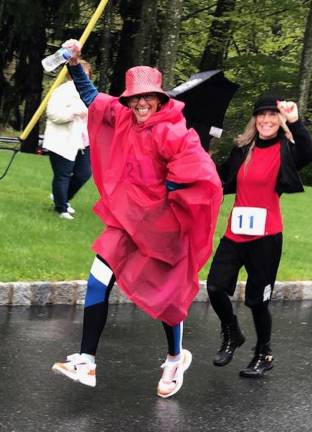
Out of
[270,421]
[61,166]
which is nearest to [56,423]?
[270,421]

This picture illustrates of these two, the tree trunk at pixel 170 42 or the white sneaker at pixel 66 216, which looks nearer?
the white sneaker at pixel 66 216

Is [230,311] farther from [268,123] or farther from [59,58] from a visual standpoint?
[59,58]

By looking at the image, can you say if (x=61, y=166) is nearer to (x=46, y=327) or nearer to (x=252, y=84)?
(x=46, y=327)

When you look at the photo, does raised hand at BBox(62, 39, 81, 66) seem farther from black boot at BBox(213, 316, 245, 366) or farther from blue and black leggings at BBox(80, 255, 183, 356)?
black boot at BBox(213, 316, 245, 366)

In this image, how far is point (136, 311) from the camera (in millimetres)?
6672

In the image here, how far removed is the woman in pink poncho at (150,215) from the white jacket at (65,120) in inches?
183

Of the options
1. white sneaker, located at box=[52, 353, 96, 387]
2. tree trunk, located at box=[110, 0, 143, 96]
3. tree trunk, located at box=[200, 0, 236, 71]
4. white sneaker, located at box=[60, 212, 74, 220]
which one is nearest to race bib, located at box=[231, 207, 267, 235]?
white sneaker, located at box=[52, 353, 96, 387]

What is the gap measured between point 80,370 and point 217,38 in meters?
23.4

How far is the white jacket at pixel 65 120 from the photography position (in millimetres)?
9078

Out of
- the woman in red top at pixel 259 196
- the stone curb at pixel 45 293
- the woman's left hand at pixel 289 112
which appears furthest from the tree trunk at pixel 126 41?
the woman's left hand at pixel 289 112

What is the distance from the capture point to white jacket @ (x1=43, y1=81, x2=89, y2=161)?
908cm

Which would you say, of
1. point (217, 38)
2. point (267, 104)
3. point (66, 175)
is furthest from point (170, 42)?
point (217, 38)

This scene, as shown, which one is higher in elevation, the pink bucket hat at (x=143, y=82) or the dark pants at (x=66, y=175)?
the pink bucket hat at (x=143, y=82)

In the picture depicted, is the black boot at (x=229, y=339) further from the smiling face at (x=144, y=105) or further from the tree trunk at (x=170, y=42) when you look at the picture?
the tree trunk at (x=170, y=42)
